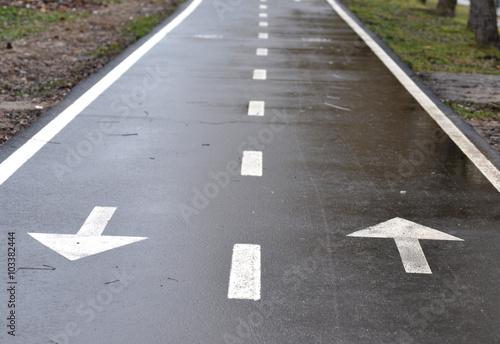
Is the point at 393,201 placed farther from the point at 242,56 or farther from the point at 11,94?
the point at 242,56

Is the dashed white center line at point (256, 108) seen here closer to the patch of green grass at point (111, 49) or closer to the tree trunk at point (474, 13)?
the patch of green grass at point (111, 49)

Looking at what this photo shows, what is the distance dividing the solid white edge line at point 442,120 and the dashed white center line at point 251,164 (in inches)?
91.7

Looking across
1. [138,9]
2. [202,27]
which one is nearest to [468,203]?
[202,27]

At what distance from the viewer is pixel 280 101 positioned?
10812mm

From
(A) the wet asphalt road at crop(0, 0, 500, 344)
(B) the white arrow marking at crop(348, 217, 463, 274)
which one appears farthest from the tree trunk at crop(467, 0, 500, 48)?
(B) the white arrow marking at crop(348, 217, 463, 274)

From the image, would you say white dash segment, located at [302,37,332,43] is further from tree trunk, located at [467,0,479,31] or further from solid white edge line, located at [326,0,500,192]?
tree trunk, located at [467,0,479,31]

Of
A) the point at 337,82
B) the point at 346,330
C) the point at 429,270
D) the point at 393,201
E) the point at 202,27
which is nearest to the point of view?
the point at 346,330

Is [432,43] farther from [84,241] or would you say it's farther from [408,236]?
[84,241]

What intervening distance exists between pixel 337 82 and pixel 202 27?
7095 millimetres

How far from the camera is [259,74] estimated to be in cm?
1287

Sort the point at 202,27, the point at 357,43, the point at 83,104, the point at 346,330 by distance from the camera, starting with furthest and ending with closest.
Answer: the point at 202,27 < the point at 357,43 < the point at 83,104 < the point at 346,330

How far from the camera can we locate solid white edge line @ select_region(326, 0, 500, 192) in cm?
788

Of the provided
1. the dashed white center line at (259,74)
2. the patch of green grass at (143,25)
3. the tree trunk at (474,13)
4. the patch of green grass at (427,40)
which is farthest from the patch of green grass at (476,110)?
the tree trunk at (474,13)

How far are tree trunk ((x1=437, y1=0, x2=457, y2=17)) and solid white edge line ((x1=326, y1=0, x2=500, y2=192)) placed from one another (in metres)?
12.5
